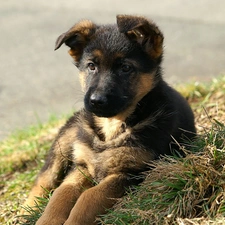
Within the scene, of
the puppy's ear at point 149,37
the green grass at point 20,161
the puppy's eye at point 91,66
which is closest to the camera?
the puppy's ear at point 149,37

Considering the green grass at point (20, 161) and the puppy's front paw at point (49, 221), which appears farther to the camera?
the green grass at point (20, 161)

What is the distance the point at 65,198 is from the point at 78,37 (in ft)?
4.54

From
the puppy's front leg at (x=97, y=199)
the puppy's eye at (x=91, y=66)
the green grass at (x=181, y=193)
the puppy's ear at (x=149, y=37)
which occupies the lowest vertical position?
the puppy's front leg at (x=97, y=199)

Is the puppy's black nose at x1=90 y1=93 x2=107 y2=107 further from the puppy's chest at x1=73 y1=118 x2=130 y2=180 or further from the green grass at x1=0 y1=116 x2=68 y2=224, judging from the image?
the green grass at x1=0 y1=116 x2=68 y2=224

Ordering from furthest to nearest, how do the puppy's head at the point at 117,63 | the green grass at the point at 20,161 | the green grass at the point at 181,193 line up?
the green grass at the point at 20,161
the puppy's head at the point at 117,63
the green grass at the point at 181,193

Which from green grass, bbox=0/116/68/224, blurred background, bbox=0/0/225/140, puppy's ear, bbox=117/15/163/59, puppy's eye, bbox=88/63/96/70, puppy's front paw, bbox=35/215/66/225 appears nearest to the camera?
puppy's front paw, bbox=35/215/66/225

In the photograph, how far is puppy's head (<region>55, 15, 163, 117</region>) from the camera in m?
4.77

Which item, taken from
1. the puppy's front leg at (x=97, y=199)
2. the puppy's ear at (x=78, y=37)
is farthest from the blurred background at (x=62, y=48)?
the puppy's front leg at (x=97, y=199)

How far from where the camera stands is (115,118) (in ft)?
17.1

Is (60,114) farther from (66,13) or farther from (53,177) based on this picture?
(66,13)

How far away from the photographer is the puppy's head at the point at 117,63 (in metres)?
4.77

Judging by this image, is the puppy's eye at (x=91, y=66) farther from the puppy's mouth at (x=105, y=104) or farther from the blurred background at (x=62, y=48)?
the blurred background at (x=62, y=48)

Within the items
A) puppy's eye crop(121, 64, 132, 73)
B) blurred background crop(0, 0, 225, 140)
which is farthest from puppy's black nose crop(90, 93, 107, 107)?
blurred background crop(0, 0, 225, 140)

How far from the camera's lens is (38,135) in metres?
7.29
